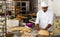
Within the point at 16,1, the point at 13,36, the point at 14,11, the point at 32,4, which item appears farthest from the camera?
the point at 32,4

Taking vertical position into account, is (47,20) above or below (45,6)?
below

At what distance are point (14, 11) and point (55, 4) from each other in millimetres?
1255

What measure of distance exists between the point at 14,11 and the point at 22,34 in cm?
195

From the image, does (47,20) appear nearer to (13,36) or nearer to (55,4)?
(13,36)

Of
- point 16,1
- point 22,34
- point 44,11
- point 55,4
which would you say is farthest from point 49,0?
point 22,34

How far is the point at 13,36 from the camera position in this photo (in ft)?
5.52

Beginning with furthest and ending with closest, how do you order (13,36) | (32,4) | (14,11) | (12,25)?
1. (32,4)
2. (14,11)
3. (12,25)
4. (13,36)

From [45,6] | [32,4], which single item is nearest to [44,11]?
[45,6]

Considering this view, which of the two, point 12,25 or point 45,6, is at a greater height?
point 45,6

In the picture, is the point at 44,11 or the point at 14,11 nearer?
the point at 44,11

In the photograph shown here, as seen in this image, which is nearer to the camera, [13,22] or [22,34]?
[22,34]

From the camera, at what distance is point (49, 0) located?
14.2ft

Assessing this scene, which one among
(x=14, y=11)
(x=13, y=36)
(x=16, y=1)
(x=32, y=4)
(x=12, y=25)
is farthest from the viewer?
(x=32, y=4)

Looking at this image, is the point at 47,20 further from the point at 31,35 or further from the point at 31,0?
the point at 31,0
